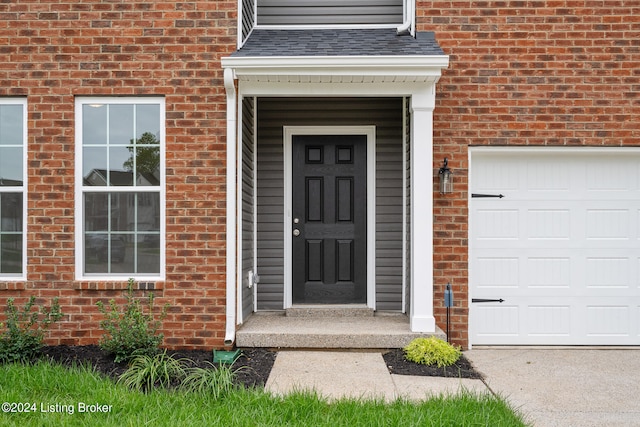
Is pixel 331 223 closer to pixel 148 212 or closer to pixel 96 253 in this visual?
pixel 148 212

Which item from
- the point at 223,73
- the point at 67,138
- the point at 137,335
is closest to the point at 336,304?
the point at 137,335

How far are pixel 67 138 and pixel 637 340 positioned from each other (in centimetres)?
624

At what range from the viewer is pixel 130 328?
501 cm

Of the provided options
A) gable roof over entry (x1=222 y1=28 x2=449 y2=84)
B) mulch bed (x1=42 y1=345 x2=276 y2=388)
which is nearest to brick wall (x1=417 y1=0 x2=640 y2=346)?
gable roof over entry (x1=222 y1=28 x2=449 y2=84)

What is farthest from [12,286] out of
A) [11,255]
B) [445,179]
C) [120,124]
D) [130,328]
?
[445,179]

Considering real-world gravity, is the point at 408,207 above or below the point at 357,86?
below

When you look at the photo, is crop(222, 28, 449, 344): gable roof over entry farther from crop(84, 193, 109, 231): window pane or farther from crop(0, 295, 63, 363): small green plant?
crop(0, 295, 63, 363): small green plant

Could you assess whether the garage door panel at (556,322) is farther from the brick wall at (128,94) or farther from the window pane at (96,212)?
the window pane at (96,212)

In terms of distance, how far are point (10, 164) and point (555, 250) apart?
5695mm

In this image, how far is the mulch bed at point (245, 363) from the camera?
4.51 meters

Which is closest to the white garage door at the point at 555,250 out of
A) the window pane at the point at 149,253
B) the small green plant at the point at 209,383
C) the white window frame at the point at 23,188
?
the small green plant at the point at 209,383

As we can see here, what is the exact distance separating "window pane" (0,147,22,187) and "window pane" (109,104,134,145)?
3.12 ft

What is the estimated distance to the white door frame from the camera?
6.37 m

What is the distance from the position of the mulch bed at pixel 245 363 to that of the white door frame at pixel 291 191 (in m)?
1.27
